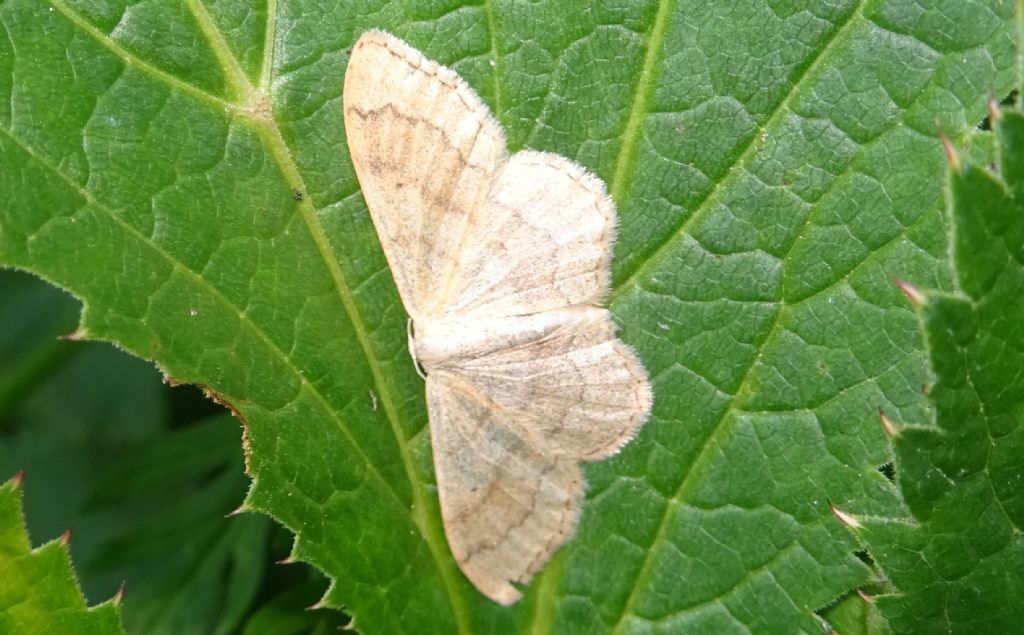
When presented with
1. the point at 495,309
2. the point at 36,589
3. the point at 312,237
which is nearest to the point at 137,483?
the point at 36,589

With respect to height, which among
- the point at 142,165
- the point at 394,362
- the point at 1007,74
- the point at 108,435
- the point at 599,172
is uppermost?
the point at 1007,74

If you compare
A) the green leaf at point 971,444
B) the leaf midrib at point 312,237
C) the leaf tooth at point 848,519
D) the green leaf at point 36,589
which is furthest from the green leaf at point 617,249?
the green leaf at point 36,589

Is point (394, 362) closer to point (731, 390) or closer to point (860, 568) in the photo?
point (731, 390)

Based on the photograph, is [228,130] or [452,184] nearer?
[228,130]

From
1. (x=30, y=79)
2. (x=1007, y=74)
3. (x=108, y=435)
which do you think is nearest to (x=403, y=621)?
(x=30, y=79)

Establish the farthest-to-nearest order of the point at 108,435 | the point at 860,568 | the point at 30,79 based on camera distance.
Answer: the point at 108,435 → the point at 860,568 → the point at 30,79

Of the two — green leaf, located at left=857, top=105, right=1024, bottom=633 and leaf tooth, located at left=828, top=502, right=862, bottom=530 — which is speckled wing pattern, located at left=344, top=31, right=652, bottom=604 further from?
green leaf, located at left=857, top=105, right=1024, bottom=633

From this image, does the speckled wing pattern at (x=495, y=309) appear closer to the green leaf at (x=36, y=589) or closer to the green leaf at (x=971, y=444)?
the green leaf at (x=971, y=444)
